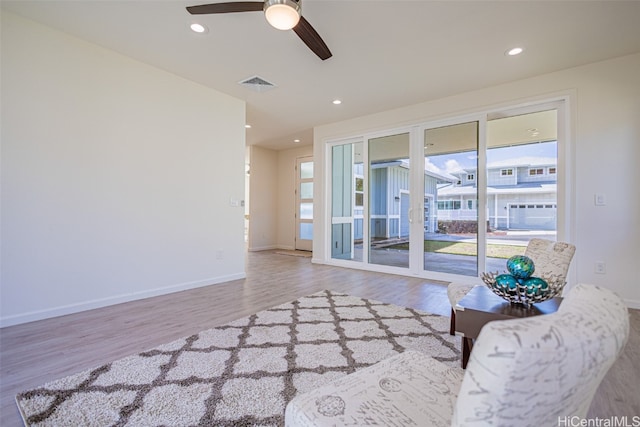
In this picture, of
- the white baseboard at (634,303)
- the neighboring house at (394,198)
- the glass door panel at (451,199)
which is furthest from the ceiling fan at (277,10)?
the white baseboard at (634,303)

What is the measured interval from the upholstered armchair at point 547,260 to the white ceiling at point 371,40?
6.41 feet

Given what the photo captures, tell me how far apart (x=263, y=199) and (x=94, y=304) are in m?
5.07

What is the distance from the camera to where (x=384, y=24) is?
256 centimetres

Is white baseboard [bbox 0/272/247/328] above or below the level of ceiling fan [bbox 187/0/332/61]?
below

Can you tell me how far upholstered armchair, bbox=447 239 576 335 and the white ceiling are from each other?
1.95 meters

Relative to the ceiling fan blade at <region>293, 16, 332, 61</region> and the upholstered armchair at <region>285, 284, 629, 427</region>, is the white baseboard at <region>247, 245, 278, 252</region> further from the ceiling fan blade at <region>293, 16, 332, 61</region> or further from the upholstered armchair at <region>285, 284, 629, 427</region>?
the upholstered armchair at <region>285, 284, 629, 427</region>

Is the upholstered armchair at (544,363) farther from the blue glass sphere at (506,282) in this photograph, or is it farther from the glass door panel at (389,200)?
the glass door panel at (389,200)

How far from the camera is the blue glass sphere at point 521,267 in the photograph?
1.47 m

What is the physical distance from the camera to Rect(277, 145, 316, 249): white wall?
7.79 m

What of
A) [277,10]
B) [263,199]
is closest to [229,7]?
[277,10]

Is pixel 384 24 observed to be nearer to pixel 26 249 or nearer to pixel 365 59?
pixel 365 59

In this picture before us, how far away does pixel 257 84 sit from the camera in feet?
12.4

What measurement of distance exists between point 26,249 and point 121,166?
3.68 ft

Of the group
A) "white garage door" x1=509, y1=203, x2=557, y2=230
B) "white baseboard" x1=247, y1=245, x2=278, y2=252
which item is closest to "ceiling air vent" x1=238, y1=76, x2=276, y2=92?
"white garage door" x1=509, y1=203, x2=557, y2=230
